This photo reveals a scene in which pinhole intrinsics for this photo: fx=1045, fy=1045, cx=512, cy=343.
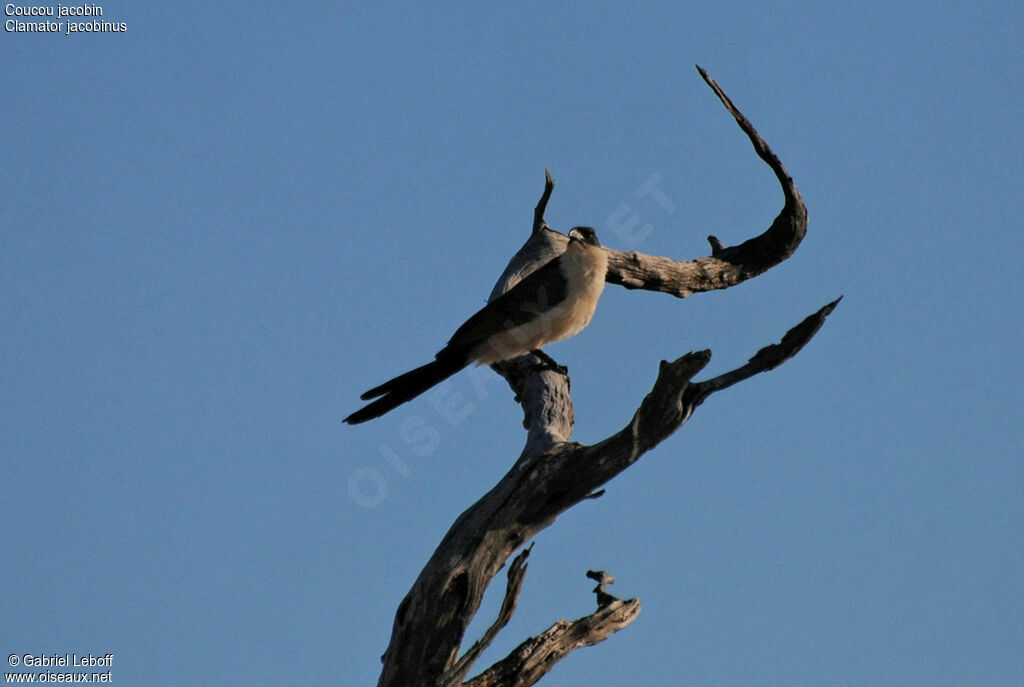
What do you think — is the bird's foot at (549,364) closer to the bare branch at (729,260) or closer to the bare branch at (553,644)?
the bare branch at (729,260)

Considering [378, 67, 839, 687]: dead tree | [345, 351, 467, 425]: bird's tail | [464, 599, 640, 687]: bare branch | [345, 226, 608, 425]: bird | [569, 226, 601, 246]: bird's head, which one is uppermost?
[569, 226, 601, 246]: bird's head

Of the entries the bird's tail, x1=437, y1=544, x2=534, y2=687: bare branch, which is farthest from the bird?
x1=437, y1=544, x2=534, y2=687: bare branch

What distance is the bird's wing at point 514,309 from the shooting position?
17.1ft

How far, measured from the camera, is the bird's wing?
5.20 m

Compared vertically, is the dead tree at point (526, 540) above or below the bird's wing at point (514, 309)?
below

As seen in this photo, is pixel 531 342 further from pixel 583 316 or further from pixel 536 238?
pixel 536 238

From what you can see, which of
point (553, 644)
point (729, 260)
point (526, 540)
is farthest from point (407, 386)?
point (729, 260)

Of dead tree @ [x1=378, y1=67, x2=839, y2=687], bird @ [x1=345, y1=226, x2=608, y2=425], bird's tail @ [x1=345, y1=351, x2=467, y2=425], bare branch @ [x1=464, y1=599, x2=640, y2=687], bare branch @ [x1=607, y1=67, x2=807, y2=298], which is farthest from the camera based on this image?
bare branch @ [x1=607, y1=67, x2=807, y2=298]

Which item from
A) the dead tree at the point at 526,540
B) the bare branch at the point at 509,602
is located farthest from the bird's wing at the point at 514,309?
the bare branch at the point at 509,602

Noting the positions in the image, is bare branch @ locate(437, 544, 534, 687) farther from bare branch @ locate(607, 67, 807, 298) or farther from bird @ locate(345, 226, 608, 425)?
bare branch @ locate(607, 67, 807, 298)

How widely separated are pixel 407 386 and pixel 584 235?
49.9 inches

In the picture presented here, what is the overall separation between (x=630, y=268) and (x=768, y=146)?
102cm

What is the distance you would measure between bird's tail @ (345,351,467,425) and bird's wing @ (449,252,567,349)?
0.34ft

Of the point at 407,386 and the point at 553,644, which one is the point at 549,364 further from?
the point at 553,644
